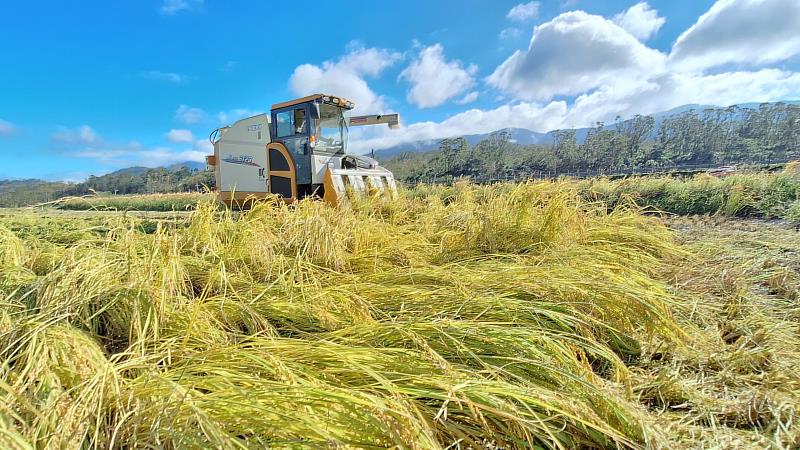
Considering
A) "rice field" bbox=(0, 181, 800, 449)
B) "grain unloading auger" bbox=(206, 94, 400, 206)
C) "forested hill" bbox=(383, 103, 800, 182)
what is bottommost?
"rice field" bbox=(0, 181, 800, 449)

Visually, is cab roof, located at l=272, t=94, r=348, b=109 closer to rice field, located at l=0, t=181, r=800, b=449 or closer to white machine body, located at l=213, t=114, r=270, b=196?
white machine body, located at l=213, t=114, r=270, b=196

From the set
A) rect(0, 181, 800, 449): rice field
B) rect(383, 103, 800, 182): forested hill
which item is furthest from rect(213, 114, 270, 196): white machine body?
rect(383, 103, 800, 182): forested hill

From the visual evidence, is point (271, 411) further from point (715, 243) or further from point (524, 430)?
point (715, 243)

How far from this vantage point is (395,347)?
1.27 m

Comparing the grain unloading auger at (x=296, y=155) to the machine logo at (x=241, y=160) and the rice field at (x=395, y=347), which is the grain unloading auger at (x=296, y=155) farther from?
the rice field at (x=395, y=347)

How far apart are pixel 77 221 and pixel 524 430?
436 centimetres

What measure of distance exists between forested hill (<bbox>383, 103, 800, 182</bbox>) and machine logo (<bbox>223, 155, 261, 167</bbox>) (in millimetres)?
30456

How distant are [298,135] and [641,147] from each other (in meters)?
49.6

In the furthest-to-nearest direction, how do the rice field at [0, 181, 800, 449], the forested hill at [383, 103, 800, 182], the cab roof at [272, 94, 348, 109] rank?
the forested hill at [383, 103, 800, 182]
the cab roof at [272, 94, 348, 109]
the rice field at [0, 181, 800, 449]

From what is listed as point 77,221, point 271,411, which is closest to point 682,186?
point 271,411

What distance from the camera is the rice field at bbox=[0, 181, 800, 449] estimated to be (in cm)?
83

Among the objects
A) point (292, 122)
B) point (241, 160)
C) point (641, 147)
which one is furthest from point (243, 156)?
point (641, 147)

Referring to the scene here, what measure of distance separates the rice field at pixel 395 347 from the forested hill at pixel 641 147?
36.1 m

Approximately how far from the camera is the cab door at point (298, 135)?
6721mm
